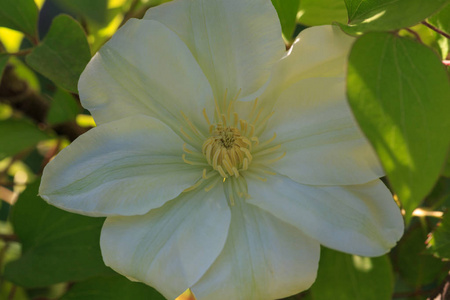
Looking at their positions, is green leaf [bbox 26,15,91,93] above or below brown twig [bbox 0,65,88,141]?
above

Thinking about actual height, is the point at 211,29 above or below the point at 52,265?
above

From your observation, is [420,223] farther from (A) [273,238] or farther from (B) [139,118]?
(B) [139,118]

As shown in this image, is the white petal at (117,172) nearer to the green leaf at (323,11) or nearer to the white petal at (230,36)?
the white petal at (230,36)

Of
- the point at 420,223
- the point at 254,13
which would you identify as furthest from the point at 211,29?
the point at 420,223

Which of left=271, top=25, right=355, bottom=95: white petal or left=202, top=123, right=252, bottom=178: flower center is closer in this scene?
left=271, top=25, right=355, bottom=95: white petal

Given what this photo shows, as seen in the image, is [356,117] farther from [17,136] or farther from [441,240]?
[17,136]

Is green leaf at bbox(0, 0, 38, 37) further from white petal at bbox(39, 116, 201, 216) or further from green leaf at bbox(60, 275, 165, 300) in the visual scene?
green leaf at bbox(60, 275, 165, 300)

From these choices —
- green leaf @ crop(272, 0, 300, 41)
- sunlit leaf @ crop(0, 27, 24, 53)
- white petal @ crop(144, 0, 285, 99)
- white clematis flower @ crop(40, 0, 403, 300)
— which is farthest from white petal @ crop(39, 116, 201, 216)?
sunlit leaf @ crop(0, 27, 24, 53)
